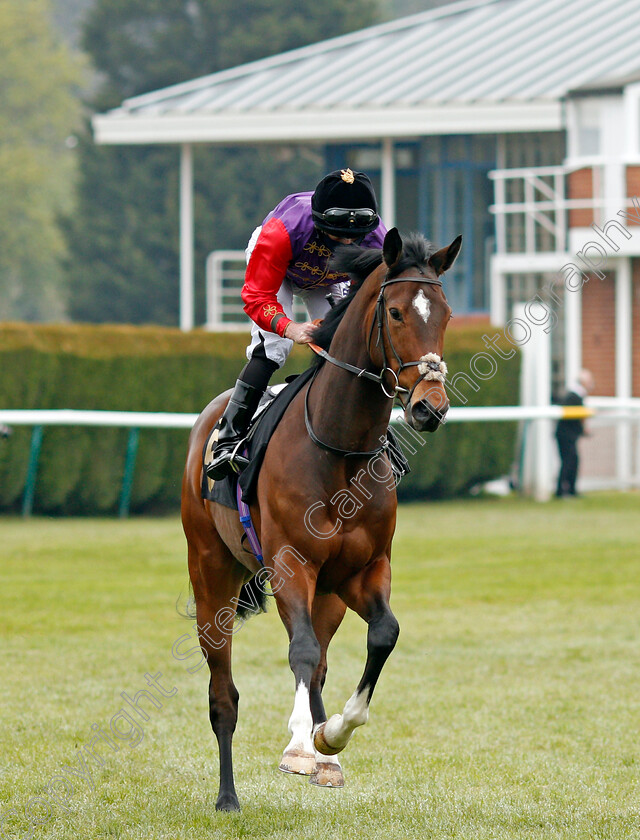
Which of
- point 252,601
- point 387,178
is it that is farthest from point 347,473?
point 387,178

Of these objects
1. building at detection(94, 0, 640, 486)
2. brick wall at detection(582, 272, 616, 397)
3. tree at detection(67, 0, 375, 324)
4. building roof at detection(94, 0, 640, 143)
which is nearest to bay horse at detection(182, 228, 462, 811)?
building at detection(94, 0, 640, 486)

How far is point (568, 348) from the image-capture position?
1850 cm

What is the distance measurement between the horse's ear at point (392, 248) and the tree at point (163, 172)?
28407 mm

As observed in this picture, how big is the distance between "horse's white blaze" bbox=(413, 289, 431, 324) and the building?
13.0m

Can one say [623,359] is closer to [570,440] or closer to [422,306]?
[570,440]

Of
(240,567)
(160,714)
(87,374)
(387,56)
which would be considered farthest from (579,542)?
(387,56)

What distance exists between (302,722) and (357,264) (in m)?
1.55

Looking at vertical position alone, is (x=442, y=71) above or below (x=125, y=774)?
above

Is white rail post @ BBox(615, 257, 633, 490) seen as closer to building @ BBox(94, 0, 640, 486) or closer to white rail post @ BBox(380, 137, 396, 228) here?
building @ BBox(94, 0, 640, 486)

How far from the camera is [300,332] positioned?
15.2 feet

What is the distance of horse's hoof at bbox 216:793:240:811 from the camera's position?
4844mm

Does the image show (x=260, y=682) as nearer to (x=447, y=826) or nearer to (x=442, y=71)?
(x=447, y=826)

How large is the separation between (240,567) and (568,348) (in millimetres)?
13780

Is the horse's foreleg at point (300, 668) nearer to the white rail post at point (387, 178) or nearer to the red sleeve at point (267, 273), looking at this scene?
the red sleeve at point (267, 273)
